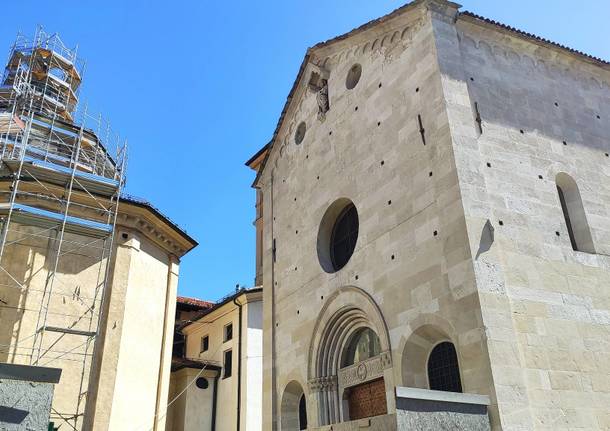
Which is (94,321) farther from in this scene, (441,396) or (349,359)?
(441,396)

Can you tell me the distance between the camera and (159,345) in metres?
19.7

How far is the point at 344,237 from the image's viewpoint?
46.0 feet

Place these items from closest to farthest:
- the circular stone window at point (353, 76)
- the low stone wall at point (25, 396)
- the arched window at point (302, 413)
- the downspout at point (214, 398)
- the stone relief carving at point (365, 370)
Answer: the low stone wall at point (25, 396) < the stone relief carving at point (365, 370) < the arched window at point (302, 413) < the circular stone window at point (353, 76) < the downspout at point (214, 398)

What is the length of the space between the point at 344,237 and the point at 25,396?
375 inches

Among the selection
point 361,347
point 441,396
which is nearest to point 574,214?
point 361,347

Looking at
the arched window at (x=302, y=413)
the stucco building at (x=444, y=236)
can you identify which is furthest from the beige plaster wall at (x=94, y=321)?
the arched window at (x=302, y=413)

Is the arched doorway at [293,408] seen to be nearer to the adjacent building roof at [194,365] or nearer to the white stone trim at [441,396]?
the white stone trim at [441,396]

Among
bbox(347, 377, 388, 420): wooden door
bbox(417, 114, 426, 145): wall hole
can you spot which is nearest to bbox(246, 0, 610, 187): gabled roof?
bbox(417, 114, 426, 145): wall hole

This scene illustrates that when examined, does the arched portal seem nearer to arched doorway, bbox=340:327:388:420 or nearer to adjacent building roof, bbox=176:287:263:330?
arched doorway, bbox=340:327:388:420

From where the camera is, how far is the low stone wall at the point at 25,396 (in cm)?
523

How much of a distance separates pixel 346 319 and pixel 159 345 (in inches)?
380

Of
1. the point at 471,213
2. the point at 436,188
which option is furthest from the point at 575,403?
the point at 436,188

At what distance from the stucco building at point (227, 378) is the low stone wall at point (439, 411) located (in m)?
16.7

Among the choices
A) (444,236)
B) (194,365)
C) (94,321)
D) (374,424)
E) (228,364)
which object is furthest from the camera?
(228,364)
